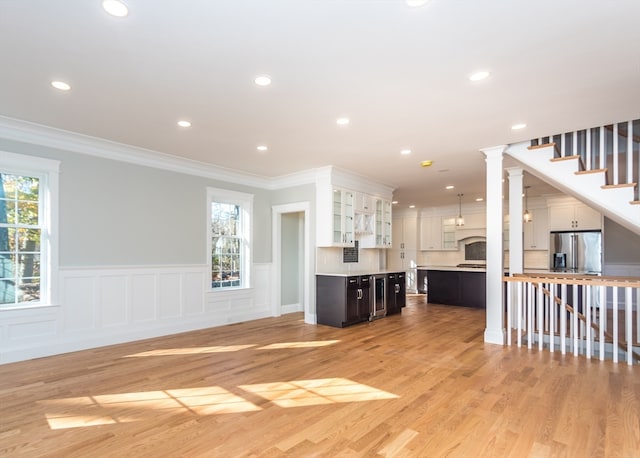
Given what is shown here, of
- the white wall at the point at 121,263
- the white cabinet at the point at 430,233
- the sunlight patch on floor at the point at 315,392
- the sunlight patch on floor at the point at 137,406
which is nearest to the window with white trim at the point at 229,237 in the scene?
the white wall at the point at 121,263

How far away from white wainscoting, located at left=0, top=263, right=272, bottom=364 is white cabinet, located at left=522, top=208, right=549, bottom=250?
741 centimetres

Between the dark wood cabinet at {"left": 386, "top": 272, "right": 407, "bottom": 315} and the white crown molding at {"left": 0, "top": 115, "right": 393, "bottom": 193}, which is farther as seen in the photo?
the dark wood cabinet at {"left": 386, "top": 272, "right": 407, "bottom": 315}

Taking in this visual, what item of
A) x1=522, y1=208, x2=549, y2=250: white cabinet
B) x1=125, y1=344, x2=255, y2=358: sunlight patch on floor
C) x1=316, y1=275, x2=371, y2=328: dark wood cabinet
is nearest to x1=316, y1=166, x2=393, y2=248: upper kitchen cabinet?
x1=316, y1=275, x2=371, y2=328: dark wood cabinet

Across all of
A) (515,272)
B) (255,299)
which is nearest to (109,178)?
(255,299)

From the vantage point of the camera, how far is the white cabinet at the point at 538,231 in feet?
29.3

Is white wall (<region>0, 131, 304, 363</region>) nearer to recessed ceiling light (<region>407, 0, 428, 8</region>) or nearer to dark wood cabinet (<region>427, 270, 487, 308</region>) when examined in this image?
recessed ceiling light (<region>407, 0, 428, 8</region>)

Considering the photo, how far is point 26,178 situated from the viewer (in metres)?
4.32

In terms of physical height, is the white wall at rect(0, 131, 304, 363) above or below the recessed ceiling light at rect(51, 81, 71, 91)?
below

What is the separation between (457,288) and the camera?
8.44 m

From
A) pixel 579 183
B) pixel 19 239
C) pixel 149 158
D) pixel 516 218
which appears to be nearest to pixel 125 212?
pixel 149 158

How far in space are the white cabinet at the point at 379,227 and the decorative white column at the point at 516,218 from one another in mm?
2475

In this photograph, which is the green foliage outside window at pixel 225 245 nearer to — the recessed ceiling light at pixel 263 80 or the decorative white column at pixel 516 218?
the recessed ceiling light at pixel 263 80

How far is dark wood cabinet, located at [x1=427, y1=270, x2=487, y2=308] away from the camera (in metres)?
8.09

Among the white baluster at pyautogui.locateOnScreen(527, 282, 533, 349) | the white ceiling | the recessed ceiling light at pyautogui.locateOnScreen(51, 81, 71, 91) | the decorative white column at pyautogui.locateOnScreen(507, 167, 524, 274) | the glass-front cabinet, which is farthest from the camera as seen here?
the glass-front cabinet
